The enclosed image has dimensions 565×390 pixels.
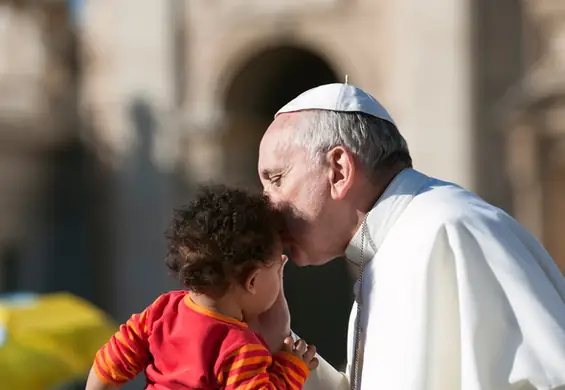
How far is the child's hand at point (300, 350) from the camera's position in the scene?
216 centimetres

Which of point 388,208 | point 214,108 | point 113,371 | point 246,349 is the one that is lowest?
point 214,108

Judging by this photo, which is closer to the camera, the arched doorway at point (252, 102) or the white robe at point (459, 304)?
the white robe at point (459, 304)

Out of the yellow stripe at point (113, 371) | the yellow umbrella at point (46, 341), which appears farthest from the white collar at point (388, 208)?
the yellow umbrella at point (46, 341)

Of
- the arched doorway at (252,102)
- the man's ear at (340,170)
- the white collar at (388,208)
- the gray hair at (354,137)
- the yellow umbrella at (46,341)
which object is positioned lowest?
the yellow umbrella at (46,341)

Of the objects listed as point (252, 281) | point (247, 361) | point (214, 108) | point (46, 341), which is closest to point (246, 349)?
point (247, 361)

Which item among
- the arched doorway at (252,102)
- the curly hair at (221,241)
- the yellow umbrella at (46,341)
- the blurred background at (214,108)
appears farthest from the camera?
the arched doorway at (252,102)

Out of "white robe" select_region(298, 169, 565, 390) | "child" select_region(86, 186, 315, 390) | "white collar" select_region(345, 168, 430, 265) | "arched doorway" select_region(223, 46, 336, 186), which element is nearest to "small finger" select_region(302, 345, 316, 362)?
"child" select_region(86, 186, 315, 390)

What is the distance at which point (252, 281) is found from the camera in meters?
2.11

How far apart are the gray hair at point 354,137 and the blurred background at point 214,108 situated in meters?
7.10

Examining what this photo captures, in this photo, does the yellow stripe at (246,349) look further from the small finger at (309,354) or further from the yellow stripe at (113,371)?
the yellow stripe at (113,371)

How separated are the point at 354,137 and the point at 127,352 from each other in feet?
2.20

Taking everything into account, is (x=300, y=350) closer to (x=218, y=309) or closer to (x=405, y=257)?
(x=218, y=309)

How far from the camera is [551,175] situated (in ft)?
31.7

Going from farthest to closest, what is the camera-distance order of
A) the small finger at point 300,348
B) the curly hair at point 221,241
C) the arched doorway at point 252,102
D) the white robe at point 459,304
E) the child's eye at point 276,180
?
the arched doorway at point 252,102
the child's eye at point 276,180
the small finger at point 300,348
the curly hair at point 221,241
the white robe at point 459,304
